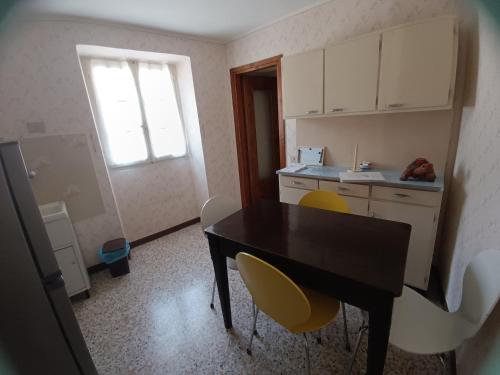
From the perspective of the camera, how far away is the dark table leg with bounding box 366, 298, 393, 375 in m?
0.87

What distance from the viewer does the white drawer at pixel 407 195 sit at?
1607 millimetres

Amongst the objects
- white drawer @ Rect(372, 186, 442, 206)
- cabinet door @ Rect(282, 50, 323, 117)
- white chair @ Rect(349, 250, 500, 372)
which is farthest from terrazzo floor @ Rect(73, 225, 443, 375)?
cabinet door @ Rect(282, 50, 323, 117)

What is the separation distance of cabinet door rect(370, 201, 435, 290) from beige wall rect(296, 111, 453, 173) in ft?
1.63

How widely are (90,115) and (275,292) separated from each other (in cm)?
242

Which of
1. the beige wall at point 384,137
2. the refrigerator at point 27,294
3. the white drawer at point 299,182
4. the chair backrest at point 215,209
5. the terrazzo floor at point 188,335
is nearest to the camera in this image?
the refrigerator at point 27,294

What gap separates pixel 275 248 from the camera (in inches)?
44.4

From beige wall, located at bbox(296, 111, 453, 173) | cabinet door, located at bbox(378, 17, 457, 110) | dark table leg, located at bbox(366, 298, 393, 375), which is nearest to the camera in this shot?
dark table leg, located at bbox(366, 298, 393, 375)

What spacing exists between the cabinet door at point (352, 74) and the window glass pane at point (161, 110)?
6.53 ft

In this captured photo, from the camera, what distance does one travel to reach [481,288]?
92cm

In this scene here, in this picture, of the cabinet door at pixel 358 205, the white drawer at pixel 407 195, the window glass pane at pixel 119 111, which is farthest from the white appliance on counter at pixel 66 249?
the white drawer at pixel 407 195

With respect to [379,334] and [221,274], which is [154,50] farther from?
[379,334]

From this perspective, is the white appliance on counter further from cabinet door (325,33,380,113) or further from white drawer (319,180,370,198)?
cabinet door (325,33,380,113)

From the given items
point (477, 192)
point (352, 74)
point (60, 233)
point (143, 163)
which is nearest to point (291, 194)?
point (352, 74)

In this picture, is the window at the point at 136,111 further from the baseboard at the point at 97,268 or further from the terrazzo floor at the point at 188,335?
the terrazzo floor at the point at 188,335
